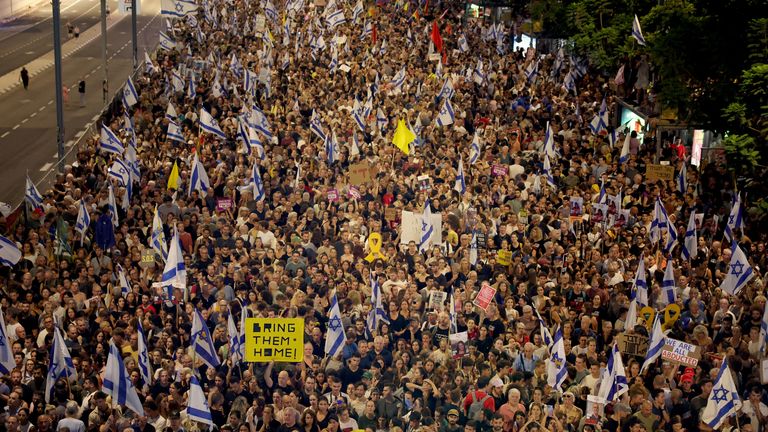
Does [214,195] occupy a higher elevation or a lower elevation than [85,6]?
higher

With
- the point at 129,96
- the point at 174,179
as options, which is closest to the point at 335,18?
the point at 129,96

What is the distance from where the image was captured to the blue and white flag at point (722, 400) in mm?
16781

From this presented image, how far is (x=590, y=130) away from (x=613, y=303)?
13.5 metres

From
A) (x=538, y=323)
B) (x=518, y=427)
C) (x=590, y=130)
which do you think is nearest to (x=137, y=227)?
(x=538, y=323)

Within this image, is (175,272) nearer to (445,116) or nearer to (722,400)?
(722,400)

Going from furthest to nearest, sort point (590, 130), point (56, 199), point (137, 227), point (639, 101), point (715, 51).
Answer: point (639, 101), point (590, 130), point (715, 51), point (56, 199), point (137, 227)

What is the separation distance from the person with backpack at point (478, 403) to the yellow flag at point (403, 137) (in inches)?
511

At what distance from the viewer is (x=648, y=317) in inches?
806

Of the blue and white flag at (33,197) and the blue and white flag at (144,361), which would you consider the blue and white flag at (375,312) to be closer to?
the blue and white flag at (144,361)

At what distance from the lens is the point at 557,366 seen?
18.0 m

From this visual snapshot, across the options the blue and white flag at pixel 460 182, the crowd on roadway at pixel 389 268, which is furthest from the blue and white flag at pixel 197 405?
the blue and white flag at pixel 460 182

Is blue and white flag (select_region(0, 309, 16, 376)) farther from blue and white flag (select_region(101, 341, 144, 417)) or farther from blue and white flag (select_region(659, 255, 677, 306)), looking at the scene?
blue and white flag (select_region(659, 255, 677, 306))

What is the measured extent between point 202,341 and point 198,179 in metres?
9.50

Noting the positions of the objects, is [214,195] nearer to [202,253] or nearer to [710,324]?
[202,253]
